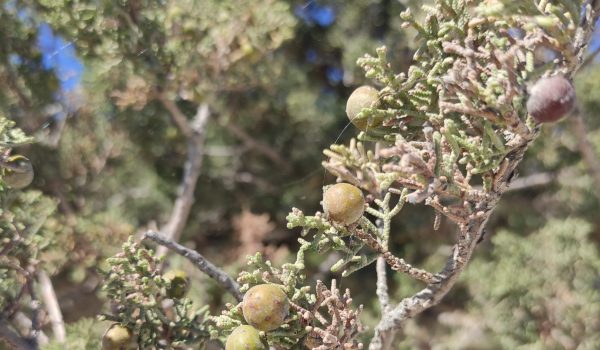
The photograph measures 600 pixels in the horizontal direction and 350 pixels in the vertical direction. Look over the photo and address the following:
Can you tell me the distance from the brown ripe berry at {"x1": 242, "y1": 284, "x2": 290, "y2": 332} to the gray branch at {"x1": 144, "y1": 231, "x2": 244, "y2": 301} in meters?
0.31

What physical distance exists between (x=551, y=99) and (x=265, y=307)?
0.86 metres

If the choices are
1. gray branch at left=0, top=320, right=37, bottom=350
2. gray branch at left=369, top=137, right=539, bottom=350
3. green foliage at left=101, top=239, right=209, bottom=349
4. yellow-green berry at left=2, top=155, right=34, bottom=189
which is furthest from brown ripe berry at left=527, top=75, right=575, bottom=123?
gray branch at left=0, top=320, right=37, bottom=350

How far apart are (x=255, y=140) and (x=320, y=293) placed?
115 inches

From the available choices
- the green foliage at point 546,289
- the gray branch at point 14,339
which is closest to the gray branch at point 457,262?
the gray branch at point 14,339

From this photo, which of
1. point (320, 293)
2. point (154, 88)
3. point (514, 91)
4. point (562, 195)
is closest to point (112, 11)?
point (154, 88)

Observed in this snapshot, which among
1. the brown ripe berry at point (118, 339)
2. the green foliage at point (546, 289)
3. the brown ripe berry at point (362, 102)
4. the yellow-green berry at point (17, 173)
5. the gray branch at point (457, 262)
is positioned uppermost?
the yellow-green berry at point (17, 173)

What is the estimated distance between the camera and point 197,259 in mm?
1866

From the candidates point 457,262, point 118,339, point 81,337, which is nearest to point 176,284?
point 118,339

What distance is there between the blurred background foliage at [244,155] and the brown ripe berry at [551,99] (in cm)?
148

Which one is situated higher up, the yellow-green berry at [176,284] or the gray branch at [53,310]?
the gray branch at [53,310]

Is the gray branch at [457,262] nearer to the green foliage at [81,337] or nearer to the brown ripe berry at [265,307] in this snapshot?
the brown ripe berry at [265,307]

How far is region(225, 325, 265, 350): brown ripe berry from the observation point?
→ 1.59 meters

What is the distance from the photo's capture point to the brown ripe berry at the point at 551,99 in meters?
1.29

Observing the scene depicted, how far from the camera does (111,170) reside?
4.86m
